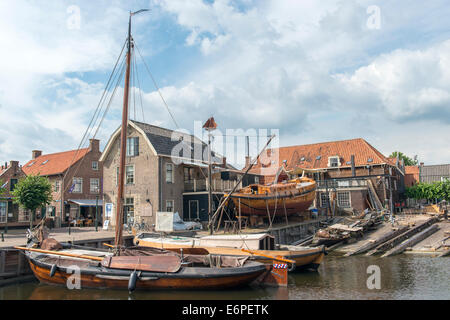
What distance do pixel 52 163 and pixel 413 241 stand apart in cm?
3915

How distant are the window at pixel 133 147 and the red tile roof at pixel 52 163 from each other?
1251cm

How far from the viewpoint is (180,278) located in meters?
13.7

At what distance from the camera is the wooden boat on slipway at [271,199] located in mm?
25855

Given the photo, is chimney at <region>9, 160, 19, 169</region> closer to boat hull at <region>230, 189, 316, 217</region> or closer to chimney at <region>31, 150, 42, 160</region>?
chimney at <region>31, 150, 42, 160</region>

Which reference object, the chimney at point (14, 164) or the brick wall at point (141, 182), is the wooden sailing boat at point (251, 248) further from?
the chimney at point (14, 164)

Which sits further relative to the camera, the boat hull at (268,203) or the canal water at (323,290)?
the boat hull at (268,203)

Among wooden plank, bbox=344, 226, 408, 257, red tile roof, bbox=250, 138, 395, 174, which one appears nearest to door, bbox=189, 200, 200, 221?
wooden plank, bbox=344, 226, 408, 257

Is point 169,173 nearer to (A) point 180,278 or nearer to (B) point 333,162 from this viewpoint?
(A) point 180,278

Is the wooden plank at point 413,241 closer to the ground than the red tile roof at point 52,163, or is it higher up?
closer to the ground

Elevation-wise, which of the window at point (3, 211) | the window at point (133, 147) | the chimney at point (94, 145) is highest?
the chimney at point (94, 145)

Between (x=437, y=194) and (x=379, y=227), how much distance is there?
17.0 metres

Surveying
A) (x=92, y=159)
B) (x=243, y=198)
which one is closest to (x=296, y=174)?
(x=243, y=198)

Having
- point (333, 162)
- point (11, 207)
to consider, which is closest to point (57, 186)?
point (11, 207)

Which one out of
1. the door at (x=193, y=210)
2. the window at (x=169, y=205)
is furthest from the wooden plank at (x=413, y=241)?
the window at (x=169, y=205)
